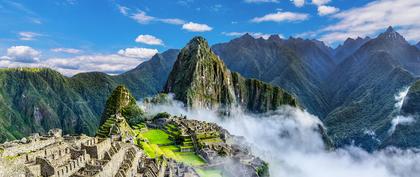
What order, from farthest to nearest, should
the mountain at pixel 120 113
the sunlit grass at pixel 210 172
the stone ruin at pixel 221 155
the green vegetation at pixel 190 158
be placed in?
the mountain at pixel 120 113 < the green vegetation at pixel 190 158 < the stone ruin at pixel 221 155 < the sunlit grass at pixel 210 172

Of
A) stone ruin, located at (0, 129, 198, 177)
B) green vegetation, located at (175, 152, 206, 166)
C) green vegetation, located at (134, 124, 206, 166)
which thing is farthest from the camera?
green vegetation, located at (175, 152, 206, 166)

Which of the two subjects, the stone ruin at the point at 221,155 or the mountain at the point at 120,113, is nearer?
the stone ruin at the point at 221,155

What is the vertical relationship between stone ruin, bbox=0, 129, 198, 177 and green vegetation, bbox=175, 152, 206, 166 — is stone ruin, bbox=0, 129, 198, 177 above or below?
above

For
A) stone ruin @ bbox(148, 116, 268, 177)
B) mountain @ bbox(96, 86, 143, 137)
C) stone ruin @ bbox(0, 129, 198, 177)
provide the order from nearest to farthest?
1. stone ruin @ bbox(0, 129, 198, 177)
2. stone ruin @ bbox(148, 116, 268, 177)
3. mountain @ bbox(96, 86, 143, 137)

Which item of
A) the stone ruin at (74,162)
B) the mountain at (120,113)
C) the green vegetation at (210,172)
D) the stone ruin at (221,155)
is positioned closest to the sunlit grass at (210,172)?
the green vegetation at (210,172)

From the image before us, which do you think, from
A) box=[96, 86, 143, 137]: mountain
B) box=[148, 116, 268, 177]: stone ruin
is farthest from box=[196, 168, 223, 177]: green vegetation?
box=[96, 86, 143, 137]: mountain

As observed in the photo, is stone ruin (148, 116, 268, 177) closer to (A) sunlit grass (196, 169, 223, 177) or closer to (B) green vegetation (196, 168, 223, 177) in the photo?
(B) green vegetation (196, 168, 223, 177)

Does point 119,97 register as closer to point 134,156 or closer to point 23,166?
point 134,156

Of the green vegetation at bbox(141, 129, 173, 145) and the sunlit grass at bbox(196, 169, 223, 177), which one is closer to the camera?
the sunlit grass at bbox(196, 169, 223, 177)

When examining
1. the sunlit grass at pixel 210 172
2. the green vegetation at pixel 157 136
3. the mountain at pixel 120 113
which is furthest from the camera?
A: the green vegetation at pixel 157 136

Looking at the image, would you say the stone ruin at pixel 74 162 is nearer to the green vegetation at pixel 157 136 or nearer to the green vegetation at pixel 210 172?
the green vegetation at pixel 210 172
